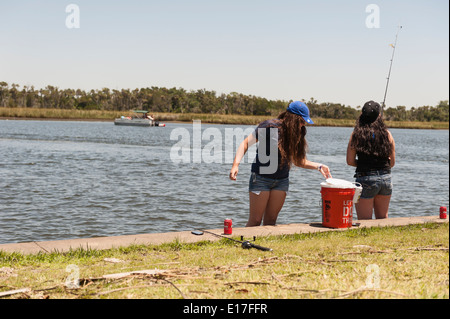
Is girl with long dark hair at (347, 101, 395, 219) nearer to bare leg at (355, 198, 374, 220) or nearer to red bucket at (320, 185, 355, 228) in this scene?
bare leg at (355, 198, 374, 220)

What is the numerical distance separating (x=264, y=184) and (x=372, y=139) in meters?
1.76

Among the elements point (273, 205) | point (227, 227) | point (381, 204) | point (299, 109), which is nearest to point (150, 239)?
point (227, 227)

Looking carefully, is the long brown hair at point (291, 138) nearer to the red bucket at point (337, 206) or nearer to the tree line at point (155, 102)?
the red bucket at point (337, 206)

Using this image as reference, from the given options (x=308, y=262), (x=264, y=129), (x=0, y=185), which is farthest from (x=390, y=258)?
(x=0, y=185)

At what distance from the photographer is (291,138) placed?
6.97m

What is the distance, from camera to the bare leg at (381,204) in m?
7.98

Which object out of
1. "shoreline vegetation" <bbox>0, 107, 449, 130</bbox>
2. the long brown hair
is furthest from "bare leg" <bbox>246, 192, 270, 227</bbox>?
"shoreline vegetation" <bbox>0, 107, 449, 130</bbox>

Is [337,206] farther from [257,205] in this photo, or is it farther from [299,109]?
[299,109]

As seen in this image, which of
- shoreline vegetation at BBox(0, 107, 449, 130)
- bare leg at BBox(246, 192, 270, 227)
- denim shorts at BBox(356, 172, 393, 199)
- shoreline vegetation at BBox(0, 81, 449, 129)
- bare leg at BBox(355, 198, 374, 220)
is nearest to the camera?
bare leg at BBox(246, 192, 270, 227)

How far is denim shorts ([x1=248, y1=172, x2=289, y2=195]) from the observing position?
280 inches

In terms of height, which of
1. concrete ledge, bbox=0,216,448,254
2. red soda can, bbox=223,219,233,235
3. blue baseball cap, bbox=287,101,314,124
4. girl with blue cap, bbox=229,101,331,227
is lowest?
concrete ledge, bbox=0,216,448,254

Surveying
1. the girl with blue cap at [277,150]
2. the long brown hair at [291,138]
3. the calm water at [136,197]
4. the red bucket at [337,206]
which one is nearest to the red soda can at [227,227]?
the girl with blue cap at [277,150]

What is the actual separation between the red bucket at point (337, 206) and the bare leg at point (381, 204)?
2.68ft

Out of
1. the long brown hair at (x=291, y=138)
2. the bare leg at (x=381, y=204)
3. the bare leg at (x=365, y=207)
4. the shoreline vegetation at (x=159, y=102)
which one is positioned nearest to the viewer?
the long brown hair at (x=291, y=138)
